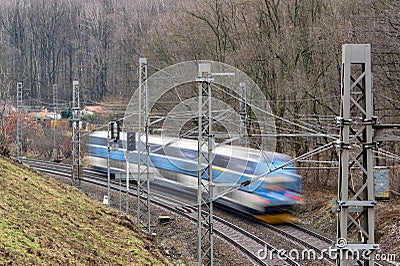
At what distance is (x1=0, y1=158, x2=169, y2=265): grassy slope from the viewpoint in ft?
32.6

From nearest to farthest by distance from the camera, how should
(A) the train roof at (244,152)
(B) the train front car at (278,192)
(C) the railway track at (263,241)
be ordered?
(C) the railway track at (263,241) → (B) the train front car at (278,192) → (A) the train roof at (244,152)

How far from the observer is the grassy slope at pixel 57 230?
9.95 meters

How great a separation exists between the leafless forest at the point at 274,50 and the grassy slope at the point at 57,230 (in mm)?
8406

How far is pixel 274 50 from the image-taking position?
3011 cm

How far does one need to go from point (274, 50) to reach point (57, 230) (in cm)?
1990

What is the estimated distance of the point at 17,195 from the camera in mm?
13695

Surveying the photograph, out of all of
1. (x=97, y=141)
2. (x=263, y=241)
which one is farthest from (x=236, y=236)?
(x=97, y=141)

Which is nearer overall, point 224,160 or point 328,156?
point 224,160

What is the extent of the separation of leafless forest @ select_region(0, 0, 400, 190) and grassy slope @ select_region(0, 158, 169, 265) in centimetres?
841

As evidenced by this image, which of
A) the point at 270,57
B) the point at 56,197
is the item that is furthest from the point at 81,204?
the point at 270,57

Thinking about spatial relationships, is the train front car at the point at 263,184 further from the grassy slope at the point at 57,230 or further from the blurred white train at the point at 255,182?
the grassy slope at the point at 57,230

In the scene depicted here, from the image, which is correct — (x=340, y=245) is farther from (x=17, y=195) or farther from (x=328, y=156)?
(x=328, y=156)

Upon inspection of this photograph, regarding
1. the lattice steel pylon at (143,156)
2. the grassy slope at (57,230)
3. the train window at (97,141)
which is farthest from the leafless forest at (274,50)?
the grassy slope at (57,230)

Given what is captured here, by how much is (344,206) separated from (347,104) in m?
1.33
